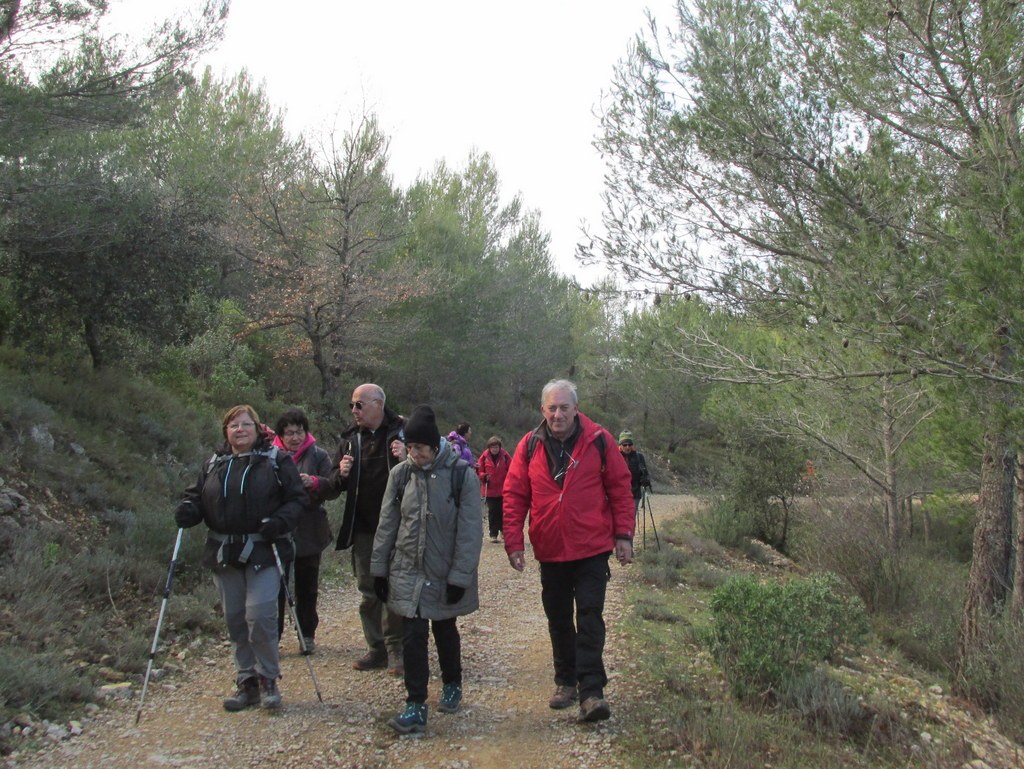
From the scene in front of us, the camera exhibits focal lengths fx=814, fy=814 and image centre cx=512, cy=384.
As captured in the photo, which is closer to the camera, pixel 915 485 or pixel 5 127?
pixel 5 127

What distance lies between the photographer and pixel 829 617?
231 inches

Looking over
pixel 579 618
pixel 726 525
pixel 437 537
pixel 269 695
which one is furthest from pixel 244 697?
pixel 726 525

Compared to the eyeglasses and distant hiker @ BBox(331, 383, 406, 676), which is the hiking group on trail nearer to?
the eyeglasses

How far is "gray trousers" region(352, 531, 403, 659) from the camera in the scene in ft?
18.4

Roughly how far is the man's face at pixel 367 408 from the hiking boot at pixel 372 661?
1628 mm

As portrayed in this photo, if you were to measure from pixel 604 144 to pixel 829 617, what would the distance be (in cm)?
594

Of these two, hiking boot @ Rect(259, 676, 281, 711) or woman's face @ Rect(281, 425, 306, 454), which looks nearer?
hiking boot @ Rect(259, 676, 281, 711)

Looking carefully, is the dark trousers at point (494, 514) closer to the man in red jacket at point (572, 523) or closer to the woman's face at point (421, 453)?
the man in red jacket at point (572, 523)

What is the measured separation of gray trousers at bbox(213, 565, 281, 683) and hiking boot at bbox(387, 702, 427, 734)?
897 millimetres

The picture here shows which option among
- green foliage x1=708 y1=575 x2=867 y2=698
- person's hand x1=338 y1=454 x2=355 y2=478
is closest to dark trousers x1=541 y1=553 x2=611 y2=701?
green foliage x1=708 y1=575 x2=867 y2=698

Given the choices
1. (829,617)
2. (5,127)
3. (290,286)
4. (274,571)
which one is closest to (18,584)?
(274,571)

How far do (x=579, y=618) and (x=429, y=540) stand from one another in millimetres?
988

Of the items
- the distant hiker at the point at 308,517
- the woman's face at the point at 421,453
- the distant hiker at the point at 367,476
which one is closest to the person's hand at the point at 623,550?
the woman's face at the point at 421,453

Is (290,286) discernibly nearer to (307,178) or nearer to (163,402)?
(307,178)
